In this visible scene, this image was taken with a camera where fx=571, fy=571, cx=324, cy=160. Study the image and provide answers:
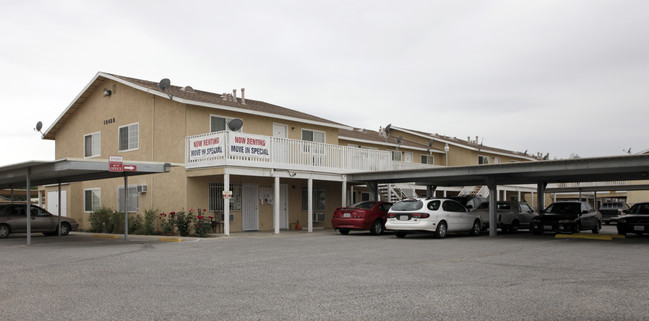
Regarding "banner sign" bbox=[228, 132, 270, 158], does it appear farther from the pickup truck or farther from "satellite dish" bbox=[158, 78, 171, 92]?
the pickup truck

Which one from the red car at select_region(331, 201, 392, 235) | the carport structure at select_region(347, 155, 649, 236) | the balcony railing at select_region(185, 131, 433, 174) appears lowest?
the red car at select_region(331, 201, 392, 235)

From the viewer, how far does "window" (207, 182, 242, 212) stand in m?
24.1

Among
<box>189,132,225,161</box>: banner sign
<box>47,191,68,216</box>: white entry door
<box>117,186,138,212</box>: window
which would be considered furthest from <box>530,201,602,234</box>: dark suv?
<box>47,191,68,216</box>: white entry door

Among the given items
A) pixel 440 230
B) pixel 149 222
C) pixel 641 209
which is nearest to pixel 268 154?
pixel 149 222

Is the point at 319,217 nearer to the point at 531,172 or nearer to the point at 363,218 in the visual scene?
the point at 363,218

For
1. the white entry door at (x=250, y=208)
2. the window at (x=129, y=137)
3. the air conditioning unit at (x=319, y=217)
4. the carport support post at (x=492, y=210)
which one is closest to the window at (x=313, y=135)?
the air conditioning unit at (x=319, y=217)

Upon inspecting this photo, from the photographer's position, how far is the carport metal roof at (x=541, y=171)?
59.7 ft

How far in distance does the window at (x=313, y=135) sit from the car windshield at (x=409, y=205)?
30.1ft

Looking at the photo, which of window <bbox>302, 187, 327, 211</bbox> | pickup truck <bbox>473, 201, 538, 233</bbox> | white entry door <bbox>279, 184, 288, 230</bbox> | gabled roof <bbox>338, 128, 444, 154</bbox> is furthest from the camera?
gabled roof <bbox>338, 128, 444, 154</bbox>

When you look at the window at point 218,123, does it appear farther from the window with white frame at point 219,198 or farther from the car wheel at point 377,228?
the car wheel at point 377,228

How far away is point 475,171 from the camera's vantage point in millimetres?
21719

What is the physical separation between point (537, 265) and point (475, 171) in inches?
407

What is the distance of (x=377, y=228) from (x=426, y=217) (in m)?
3.43

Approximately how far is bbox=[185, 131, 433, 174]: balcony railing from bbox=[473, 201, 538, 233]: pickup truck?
20.2ft
